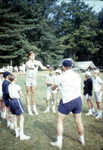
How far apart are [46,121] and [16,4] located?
32.4 metres

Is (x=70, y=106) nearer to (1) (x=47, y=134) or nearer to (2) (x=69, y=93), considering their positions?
(2) (x=69, y=93)

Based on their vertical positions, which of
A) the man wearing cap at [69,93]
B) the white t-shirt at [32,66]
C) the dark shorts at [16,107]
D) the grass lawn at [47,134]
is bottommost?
the grass lawn at [47,134]

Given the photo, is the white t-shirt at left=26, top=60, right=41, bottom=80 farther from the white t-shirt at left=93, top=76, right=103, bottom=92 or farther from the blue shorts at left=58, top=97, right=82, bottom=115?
the blue shorts at left=58, top=97, right=82, bottom=115

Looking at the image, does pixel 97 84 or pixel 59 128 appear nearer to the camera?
pixel 59 128

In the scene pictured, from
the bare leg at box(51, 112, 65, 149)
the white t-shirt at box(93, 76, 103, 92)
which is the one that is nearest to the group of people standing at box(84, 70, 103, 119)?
the white t-shirt at box(93, 76, 103, 92)

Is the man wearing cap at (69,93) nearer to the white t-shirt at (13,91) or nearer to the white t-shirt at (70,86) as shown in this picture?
the white t-shirt at (70,86)

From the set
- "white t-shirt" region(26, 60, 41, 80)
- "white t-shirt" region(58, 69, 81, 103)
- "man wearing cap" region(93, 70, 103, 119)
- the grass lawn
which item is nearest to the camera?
"white t-shirt" region(58, 69, 81, 103)

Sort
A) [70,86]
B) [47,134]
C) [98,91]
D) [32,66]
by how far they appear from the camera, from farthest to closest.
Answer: [32,66]
[98,91]
[47,134]
[70,86]

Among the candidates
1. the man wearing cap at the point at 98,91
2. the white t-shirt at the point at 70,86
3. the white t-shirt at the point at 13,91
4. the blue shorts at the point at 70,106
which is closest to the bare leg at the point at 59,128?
the blue shorts at the point at 70,106

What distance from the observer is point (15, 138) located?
4031mm

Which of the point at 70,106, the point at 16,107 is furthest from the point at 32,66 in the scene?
the point at 70,106

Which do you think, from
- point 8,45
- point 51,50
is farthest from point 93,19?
point 8,45

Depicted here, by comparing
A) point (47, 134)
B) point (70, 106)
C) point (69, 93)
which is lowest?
point (47, 134)

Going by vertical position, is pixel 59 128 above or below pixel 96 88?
below
